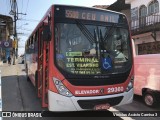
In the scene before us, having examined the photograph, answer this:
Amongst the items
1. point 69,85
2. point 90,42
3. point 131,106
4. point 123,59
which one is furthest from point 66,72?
point 131,106

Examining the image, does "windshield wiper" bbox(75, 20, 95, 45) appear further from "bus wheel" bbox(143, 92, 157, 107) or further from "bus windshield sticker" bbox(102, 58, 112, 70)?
"bus wheel" bbox(143, 92, 157, 107)

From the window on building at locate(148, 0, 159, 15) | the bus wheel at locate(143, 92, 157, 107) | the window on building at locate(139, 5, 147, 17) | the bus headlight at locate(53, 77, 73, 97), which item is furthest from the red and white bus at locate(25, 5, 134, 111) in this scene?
the window on building at locate(139, 5, 147, 17)

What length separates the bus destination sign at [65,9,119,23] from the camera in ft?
21.3

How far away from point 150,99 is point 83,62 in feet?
11.6

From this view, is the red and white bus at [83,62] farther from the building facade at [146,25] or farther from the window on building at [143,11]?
the window on building at [143,11]

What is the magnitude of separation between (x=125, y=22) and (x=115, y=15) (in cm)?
35

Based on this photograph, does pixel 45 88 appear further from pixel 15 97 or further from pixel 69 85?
pixel 15 97

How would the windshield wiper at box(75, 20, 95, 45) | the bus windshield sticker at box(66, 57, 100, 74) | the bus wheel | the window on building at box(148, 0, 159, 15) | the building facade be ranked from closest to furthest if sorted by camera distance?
the bus windshield sticker at box(66, 57, 100, 74) → the windshield wiper at box(75, 20, 95, 45) → the bus wheel → the building facade → the window on building at box(148, 0, 159, 15)

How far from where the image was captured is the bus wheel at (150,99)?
334 inches

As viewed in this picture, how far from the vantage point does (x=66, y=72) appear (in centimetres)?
617

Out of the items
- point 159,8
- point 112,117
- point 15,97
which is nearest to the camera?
point 112,117

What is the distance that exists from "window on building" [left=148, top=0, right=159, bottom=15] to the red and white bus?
1301cm

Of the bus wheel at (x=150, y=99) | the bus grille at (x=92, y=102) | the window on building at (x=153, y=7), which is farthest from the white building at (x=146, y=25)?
the bus grille at (x=92, y=102)

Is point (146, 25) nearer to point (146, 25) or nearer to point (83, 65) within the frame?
point (146, 25)
